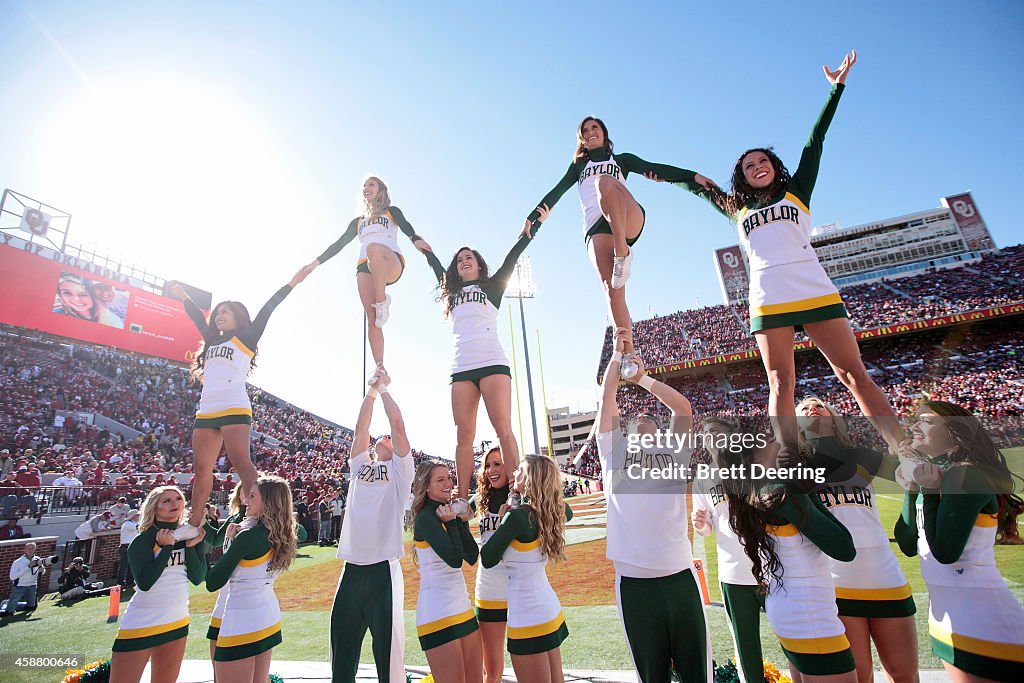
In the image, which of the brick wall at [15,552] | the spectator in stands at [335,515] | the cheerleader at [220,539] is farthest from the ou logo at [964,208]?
the brick wall at [15,552]

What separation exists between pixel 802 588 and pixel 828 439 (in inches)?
36.4

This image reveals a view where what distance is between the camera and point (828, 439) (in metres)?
2.89

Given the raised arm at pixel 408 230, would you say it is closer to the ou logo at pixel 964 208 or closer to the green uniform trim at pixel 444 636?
the green uniform trim at pixel 444 636

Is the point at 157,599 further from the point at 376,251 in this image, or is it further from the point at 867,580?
the point at 867,580

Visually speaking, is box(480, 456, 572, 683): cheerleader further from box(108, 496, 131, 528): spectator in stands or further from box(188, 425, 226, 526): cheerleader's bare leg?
box(108, 496, 131, 528): spectator in stands

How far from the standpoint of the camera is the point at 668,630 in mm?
2594

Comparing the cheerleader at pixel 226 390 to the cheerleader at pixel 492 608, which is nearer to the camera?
the cheerleader at pixel 492 608

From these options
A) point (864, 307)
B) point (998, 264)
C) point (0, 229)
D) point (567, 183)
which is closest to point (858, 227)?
point (998, 264)

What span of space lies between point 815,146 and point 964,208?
55.6 m

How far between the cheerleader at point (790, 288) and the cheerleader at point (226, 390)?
12.5ft

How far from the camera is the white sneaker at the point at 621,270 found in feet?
13.4

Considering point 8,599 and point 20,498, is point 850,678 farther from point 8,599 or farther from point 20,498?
point 20,498

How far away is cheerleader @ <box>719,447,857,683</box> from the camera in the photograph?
221cm

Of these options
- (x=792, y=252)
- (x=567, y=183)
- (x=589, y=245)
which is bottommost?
→ (x=792, y=252)
